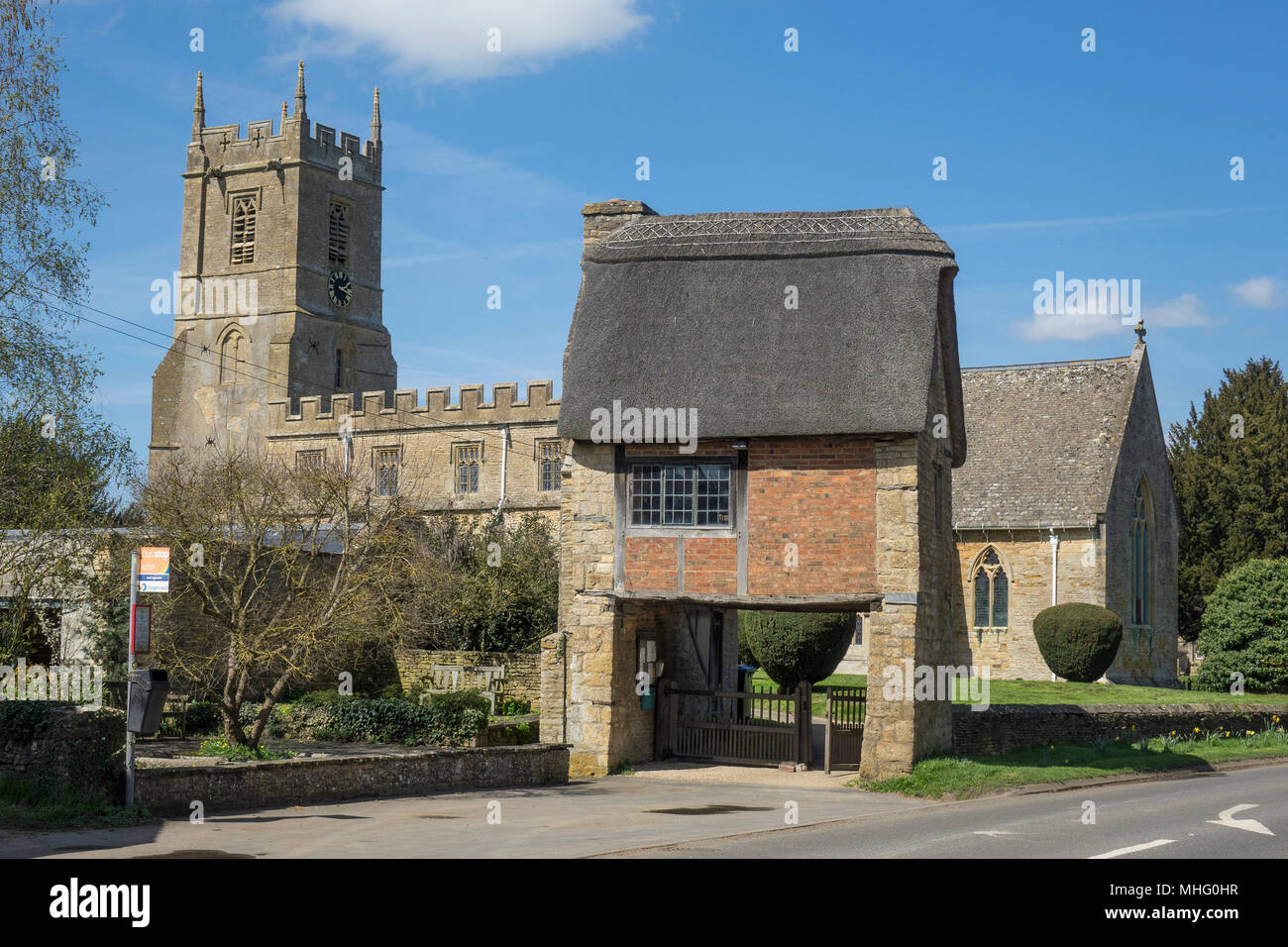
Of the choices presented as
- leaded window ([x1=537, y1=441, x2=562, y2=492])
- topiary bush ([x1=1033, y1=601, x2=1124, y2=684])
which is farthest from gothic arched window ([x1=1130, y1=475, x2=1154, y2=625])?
leaded window ([x1=537, y1=441, x2=562, y2=492])

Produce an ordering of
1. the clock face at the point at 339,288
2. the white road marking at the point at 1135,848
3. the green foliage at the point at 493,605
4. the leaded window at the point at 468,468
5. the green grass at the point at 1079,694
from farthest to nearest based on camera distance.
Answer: the clock face at the point at 339,288
the leaded window at the point at 468,468
the green foliage at the point at 493,605
the green grass at the point at 1079,694
the white road marking at the point at 1135,848

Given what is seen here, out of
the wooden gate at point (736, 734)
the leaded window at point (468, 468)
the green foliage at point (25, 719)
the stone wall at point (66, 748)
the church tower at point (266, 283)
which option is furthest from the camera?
the church tower at point (266, 283)

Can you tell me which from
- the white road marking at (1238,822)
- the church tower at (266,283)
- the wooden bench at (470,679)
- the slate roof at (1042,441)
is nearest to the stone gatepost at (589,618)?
the wooden bench at (470,679)

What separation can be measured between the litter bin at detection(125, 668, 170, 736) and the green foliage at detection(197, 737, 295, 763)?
7.06m

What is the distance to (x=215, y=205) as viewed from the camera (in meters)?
66.8

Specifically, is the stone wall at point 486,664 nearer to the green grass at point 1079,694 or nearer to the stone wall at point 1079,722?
the green grass at point 1079,694

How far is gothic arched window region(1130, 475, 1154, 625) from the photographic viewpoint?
41906mm

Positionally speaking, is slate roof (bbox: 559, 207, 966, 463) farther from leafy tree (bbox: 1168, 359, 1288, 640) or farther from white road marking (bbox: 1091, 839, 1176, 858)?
leafy tree (bbox: 1168, 359, 1288, 640)

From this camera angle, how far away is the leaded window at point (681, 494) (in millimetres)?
21188

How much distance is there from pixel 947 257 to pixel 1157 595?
25976 mm

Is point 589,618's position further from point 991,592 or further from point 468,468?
point 468,468

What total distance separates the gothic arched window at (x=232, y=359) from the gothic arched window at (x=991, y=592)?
123ft
